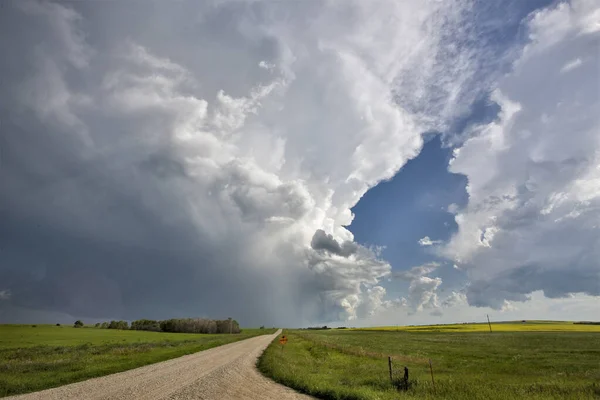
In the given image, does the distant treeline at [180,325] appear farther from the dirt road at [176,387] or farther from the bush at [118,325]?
the dirt road at [176,387]

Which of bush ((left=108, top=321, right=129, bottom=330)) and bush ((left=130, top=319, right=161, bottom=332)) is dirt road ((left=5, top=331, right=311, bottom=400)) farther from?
bush ((left=108, top=321, right=129, bottom=330))

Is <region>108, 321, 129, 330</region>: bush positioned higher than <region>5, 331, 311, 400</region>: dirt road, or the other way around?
<region>108, 321, 129, 330</region>: bush

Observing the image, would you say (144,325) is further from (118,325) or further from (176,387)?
(176,387)

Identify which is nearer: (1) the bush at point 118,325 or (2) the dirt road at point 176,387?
(2) the dirt road at point 176,387

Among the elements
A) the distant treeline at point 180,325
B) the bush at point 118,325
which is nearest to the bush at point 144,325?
the distant treeline at point 180,325

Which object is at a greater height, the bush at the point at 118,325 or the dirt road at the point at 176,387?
the bush at the point at 118,325

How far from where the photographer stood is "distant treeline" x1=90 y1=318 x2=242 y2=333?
159000 millimetres

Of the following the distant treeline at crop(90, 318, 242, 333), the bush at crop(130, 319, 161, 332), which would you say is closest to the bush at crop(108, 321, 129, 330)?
the distant treeline at crop(90, 318, 242, 333)

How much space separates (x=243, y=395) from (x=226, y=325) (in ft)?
559

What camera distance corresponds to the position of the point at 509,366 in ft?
114

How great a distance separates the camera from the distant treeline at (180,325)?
522ft

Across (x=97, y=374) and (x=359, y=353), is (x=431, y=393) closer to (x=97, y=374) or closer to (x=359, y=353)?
(x=97, y=374)

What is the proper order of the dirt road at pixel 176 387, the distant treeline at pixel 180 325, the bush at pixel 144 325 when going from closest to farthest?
the dirt road at pixel 176 387, the distant treeline at pixel 180 325, the bush at pixel 144 325

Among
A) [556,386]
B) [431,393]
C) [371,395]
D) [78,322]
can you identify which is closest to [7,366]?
[371,395]
